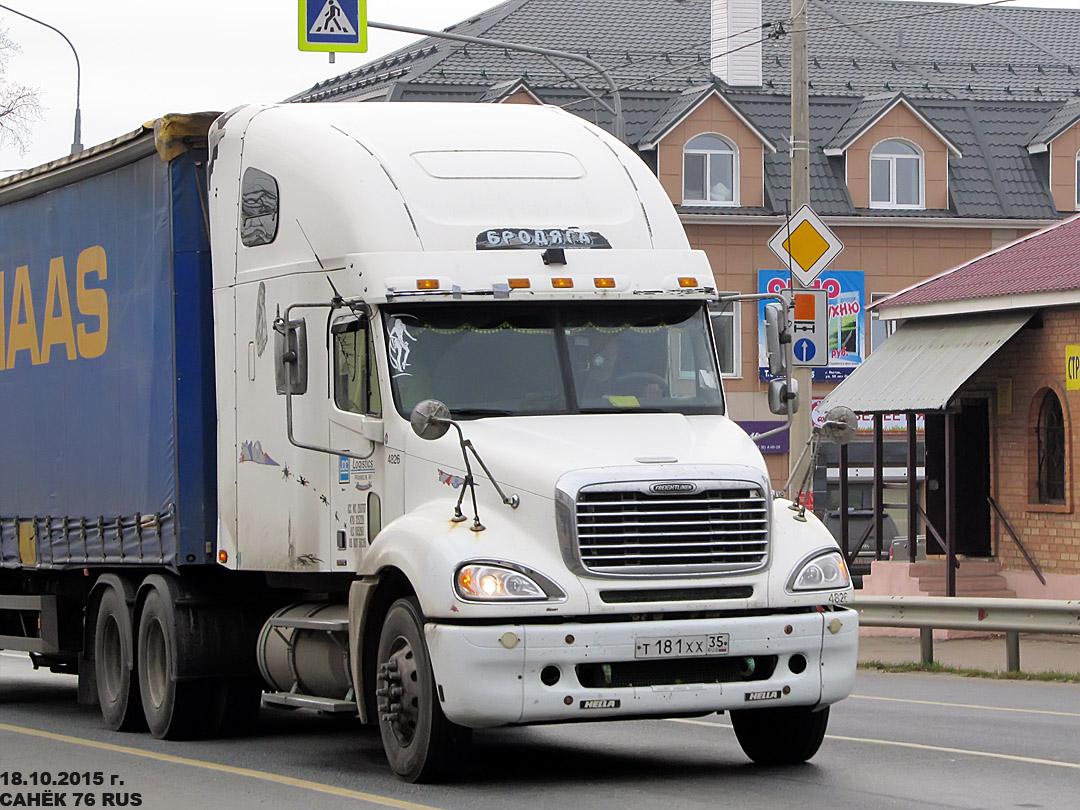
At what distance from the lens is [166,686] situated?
13734mm

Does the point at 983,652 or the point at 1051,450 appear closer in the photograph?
the point at 983,652

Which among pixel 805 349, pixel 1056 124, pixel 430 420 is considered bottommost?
pixel 430 420

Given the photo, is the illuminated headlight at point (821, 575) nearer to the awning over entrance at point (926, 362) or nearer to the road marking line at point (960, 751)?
the road marking line at point (960, 751)

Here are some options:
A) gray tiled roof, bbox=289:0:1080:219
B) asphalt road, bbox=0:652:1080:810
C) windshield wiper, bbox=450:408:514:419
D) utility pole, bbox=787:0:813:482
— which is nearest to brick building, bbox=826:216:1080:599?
utility pole, bbox=787:0:813:482

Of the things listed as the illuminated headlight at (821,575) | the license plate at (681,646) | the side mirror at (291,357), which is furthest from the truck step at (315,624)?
the illuminated headlight at (821,575)

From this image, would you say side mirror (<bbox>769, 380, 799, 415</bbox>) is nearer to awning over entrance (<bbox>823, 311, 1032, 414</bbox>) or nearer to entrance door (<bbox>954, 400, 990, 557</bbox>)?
awning over entrance (<bbox>823, 311, 1032, 414</bbox>)

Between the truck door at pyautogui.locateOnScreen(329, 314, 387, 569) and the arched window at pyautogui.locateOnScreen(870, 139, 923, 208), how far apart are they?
36.7 meters

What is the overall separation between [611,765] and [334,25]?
12.4m

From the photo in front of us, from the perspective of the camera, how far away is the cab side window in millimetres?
11766

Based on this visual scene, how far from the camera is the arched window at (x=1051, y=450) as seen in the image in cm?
2355

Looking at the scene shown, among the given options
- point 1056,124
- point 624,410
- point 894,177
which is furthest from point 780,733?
point 1056,124

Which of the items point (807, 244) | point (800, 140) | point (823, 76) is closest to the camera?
point (807, 244)

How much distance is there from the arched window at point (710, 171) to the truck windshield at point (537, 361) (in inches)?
1387

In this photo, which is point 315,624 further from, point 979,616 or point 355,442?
point 979,616
